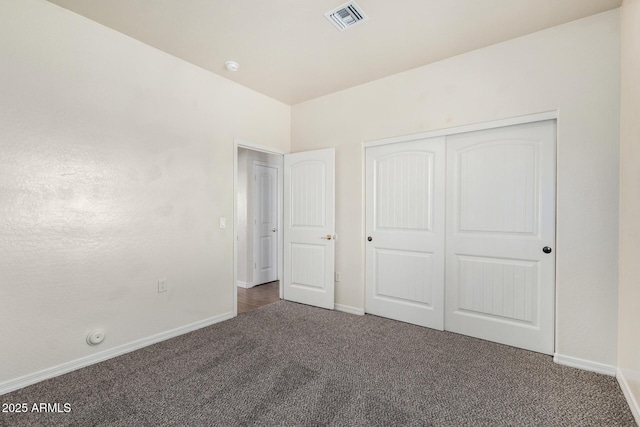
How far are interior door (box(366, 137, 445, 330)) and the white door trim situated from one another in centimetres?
6

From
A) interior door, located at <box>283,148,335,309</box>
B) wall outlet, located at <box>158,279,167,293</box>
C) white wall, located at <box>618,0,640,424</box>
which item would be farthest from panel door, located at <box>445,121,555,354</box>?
wall outlet, located at <box>158,279,167,293</box>

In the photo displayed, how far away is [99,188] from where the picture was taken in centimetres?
235

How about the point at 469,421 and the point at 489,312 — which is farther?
the point at 489,312

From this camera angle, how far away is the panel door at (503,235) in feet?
Answer: 8.07

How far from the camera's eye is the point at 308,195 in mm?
3803

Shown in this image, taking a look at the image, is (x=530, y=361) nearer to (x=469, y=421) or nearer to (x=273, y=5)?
(x=469, y=421)

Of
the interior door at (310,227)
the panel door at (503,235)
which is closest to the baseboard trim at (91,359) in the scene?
the interior door at (310,227)

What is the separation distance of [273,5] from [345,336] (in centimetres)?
281

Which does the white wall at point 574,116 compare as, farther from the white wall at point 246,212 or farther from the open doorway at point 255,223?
the white wall at point 246,212

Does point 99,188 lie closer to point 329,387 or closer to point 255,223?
point 329,387

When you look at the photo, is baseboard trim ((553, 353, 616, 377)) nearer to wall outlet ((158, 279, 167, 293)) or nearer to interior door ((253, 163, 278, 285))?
wall outlet ((158, 279, 167, 293))

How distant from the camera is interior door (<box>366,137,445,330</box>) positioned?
2.99 metres

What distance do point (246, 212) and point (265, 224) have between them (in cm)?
40

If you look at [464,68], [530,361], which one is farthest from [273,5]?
[530,361]
